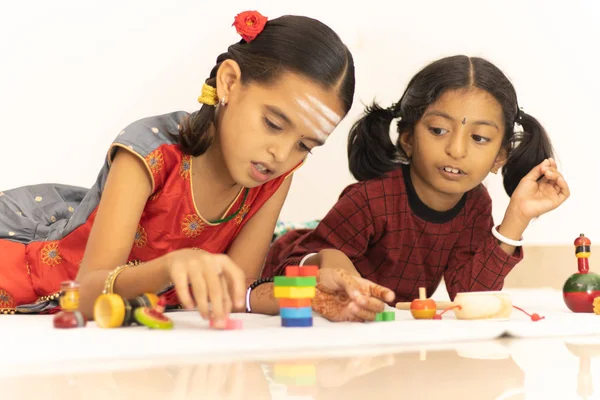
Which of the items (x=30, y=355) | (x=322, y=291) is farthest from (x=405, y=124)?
(x=30, y=355)

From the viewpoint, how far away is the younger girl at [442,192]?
1.76 m

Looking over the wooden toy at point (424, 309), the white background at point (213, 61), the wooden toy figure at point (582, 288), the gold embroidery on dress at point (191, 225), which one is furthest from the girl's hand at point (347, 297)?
the white background at point (213, 61)

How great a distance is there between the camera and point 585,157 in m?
2.94

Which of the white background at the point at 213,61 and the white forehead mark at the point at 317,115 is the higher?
the white background at the point at 213,61

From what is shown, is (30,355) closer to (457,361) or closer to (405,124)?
(457,361)

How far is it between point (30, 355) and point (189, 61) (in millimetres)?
2091

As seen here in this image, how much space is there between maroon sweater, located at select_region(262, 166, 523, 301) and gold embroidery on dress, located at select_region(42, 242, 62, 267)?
1.53ft

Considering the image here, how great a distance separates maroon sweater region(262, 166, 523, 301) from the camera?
1813 millimetres

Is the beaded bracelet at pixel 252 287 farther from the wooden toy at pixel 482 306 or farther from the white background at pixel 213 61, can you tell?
the white background at pixel 213 61

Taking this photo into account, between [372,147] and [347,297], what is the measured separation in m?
0.70

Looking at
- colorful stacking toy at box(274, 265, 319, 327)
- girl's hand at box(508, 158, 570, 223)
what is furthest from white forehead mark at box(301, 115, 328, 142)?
girl's hand at box(508, 158, 570, 223)

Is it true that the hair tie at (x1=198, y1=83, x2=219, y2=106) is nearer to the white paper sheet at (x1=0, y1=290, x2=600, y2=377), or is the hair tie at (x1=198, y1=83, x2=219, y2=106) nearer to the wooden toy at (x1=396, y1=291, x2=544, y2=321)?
the white paper sheet at (x1=0, y1=290, x2=600, y2=377)

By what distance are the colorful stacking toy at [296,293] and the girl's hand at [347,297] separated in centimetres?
6

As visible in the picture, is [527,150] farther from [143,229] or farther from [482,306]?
[143,229]
